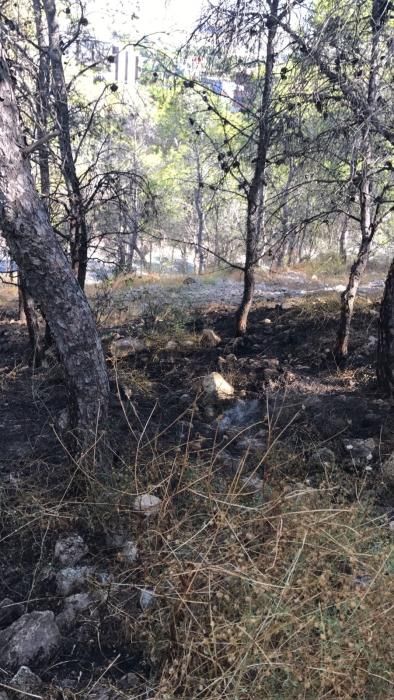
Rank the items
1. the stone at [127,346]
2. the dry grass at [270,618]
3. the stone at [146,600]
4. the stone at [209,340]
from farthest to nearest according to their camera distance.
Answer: the stone at [209,340] → the stone at [127,346] → the stone at [146,600] → the dry grass at [270,618]

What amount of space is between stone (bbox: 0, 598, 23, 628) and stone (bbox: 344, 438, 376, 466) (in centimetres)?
225

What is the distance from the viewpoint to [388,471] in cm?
351

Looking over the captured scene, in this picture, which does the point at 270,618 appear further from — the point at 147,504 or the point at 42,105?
the point at 42,105

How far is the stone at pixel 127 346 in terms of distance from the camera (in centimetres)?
635

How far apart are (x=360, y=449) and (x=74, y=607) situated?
7.29ft

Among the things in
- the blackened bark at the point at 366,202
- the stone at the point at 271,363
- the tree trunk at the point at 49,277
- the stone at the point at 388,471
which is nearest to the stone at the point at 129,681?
the tree trunk at the point at 49,277

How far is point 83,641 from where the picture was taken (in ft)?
7.68

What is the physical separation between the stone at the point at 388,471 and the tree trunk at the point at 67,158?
11.4ft

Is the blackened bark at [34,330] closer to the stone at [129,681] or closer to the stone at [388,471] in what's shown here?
the stone at [388,471]

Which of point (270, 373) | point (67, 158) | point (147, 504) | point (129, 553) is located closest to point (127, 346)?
point (270, 373)

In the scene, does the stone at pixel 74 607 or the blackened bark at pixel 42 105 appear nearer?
the stone at pixel 74 607

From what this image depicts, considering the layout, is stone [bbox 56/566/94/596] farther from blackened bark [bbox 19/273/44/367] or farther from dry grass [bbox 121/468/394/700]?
blackened bark [bbox 19/273/44/367]

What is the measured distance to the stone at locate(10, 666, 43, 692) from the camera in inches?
80.7

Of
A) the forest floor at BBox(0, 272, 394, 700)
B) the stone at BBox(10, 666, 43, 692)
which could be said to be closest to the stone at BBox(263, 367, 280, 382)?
the forest floor at BBox(0, 272, 394, 700)
